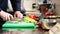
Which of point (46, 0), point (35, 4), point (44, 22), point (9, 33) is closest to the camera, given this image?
point (9, 33)

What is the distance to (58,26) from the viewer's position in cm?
84

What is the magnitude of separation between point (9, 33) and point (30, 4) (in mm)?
2281

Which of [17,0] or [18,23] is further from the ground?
[17,0]

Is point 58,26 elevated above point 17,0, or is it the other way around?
point 17,0

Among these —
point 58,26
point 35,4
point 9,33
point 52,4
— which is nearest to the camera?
point 58,26

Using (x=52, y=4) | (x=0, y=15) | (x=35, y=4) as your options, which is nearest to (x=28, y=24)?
(x=0, y=15)

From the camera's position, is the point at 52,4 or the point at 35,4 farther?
the point at 35,4

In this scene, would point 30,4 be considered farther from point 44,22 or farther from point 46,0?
point 44,22

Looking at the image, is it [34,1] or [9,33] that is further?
[34,1]

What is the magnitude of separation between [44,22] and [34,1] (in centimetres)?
223

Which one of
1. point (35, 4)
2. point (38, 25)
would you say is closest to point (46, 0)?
point (35, 4)

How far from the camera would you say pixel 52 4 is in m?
2.57

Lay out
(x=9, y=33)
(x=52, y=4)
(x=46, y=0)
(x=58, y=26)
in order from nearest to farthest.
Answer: (x=58, y=26), (x=9, y=33), (x=52, y=4), (x=46, y=0)

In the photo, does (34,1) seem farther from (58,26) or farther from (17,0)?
(58,26)
